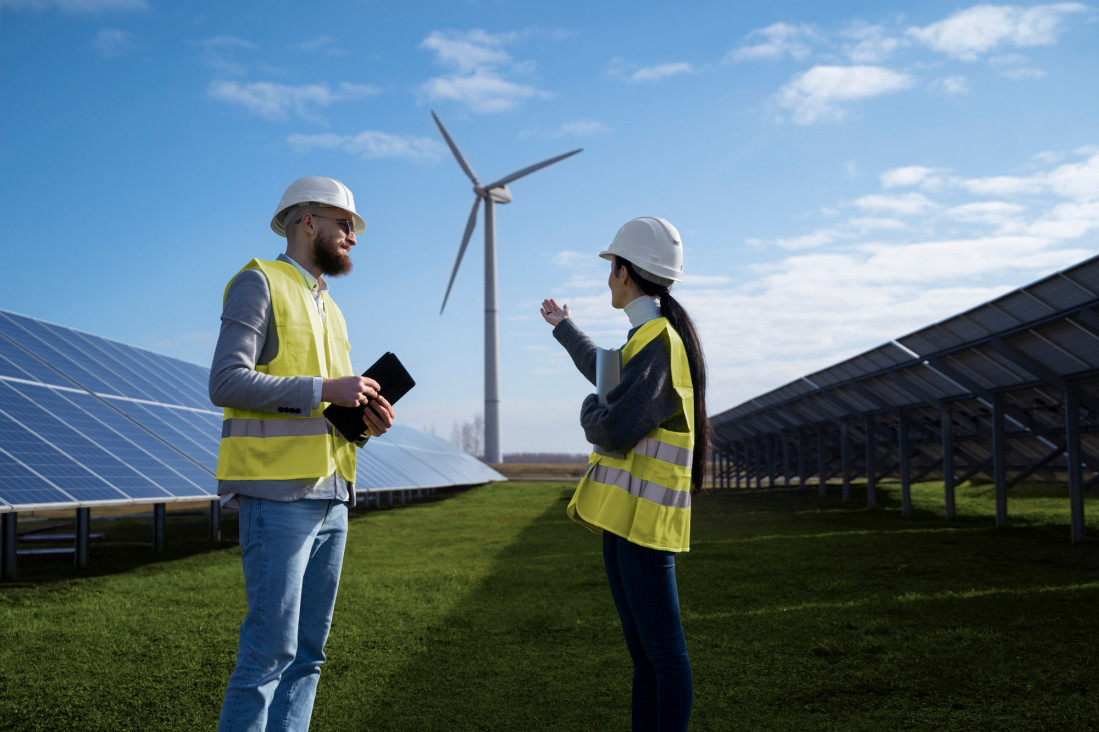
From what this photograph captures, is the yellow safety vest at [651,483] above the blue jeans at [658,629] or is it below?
above

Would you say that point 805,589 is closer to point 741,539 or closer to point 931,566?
point 931,566

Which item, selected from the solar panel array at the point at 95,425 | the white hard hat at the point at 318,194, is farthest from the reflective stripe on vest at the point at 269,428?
the solar panel array at the point at 95,425

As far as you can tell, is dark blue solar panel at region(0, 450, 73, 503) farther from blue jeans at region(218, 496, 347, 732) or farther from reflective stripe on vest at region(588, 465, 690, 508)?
reflective stripe on vest at region(588, 465, 690, 508)

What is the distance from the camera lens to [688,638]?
21.4ft

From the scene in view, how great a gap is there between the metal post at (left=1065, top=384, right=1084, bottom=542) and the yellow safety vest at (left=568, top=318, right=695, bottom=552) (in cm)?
1153

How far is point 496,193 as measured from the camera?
189 feet

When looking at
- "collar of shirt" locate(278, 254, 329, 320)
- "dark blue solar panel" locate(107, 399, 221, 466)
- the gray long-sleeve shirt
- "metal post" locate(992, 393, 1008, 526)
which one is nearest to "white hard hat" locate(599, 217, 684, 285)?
"collar of shirt" locate(278, 254, 329, 320)

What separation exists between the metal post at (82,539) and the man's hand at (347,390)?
9.01 meters

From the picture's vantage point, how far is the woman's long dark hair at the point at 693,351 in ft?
11.9

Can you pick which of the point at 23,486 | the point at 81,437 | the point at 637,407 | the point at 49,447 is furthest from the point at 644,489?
the point at 81,437

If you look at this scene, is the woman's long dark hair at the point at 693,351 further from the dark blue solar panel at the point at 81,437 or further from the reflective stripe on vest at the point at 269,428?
the dark blue solar panel at the point at 81,437

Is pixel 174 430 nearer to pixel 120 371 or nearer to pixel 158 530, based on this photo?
pixel 158 530

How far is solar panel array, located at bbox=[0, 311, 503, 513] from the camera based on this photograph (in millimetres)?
9234

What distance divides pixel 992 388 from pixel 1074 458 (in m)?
3.09
